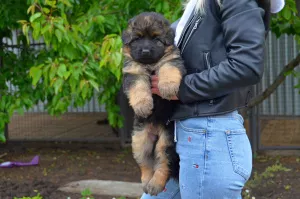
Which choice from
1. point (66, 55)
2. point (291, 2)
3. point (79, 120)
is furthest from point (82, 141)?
point (291, 2)

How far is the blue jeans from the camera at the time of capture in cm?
262

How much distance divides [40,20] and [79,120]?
527cm

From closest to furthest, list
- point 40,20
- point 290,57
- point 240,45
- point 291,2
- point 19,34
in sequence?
point 240,45 → point 40,20 → point 291,2 → point 19,34 → point 290,57

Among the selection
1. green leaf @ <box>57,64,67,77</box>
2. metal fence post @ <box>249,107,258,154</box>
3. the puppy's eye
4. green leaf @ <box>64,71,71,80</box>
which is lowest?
metal fence post @ <box>249,107,258,154</box>

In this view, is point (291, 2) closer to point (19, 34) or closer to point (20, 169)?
point (19, 34)

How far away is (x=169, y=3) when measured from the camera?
5410 millimetres

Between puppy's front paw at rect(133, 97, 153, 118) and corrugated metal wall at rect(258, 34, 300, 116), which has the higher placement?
puppy's front paw at rect(133, 97, 153, 118)

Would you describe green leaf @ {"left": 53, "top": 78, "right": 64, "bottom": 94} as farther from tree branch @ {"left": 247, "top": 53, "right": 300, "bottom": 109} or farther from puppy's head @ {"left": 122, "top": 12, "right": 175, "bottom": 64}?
tree branch @ {"left": 247, "top": 53, "right": 300, "bottom": 109}

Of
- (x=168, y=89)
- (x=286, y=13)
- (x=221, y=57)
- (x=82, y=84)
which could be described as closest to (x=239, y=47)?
(x=221, y=57)

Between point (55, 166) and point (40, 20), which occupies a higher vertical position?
point (40, 20)

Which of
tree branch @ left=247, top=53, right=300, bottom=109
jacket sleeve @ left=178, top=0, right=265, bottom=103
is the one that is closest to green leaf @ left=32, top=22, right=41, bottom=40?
jacket sleeve @ left=178, top=0, right=265, bottom=103

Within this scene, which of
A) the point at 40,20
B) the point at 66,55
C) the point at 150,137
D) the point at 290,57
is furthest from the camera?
the point at 290,57

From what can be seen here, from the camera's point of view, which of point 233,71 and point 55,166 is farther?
point 55,166

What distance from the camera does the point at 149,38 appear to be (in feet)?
9.62
